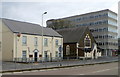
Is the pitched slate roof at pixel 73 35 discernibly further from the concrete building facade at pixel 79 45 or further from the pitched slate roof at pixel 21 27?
the pitched slate roof at pixel 21 27

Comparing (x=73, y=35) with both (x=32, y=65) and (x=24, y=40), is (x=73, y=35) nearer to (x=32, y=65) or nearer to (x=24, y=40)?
(x=24, y=40)

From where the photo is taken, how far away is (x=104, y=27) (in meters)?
90.3

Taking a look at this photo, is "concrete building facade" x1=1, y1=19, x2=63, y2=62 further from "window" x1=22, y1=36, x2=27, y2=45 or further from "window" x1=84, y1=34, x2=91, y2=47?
"window" x1=84, y1=34, x2=91, y2=47

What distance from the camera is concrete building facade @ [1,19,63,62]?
40656mm

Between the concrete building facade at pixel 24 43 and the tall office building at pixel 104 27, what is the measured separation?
45473 mm

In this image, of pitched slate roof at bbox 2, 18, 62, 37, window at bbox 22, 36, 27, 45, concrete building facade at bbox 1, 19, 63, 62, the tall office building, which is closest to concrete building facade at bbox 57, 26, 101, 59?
concrete building facade at bbox 1, 19, 63, 62

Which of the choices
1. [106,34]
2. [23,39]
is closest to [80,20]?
[106,34]

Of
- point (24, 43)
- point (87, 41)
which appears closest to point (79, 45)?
point (87, 41)

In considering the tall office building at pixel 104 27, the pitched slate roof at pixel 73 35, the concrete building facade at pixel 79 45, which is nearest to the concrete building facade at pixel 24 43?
the concrete building facade at pixel 79 45

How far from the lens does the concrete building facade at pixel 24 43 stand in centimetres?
4066

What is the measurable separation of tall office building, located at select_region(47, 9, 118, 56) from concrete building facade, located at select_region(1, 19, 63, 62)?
45473 millimetres

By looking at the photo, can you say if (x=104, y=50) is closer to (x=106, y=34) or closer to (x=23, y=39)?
(x=106, y=34)

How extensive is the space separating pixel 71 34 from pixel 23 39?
80.9 ft

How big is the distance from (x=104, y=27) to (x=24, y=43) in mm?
55021
